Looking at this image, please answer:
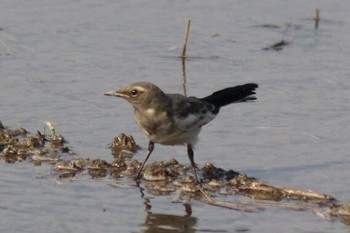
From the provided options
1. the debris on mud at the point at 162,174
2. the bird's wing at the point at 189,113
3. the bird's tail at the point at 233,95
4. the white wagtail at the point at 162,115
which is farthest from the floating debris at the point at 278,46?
the white wagtail at the point at 162,115

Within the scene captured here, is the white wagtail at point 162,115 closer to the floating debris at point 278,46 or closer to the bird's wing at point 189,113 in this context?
the bird's wing at point 189,113

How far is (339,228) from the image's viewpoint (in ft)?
27.4

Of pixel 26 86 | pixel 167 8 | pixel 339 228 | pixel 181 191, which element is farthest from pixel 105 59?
pixel 339 228

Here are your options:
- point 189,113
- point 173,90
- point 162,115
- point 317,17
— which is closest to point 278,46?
point 317,17

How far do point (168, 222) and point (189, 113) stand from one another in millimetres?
1330

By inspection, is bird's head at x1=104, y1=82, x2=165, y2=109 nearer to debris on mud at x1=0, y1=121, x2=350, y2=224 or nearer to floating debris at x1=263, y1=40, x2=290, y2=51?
debris on mud at x1=0, y1=121, x2=350, y2=224

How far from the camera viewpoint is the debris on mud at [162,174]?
892cm

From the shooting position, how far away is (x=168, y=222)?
8.55 m

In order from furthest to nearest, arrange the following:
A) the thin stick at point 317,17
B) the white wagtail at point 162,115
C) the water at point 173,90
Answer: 1. the thin stick at point 317,17
2. the white wagtail at point 162,115
3. the water at point 173,90

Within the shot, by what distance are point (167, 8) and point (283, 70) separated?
2.73 m

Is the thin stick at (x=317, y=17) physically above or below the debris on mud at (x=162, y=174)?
above

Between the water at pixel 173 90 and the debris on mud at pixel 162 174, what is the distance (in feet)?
0.44

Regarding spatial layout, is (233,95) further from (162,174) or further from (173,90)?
(173,90)

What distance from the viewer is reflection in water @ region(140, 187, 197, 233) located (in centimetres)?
838
